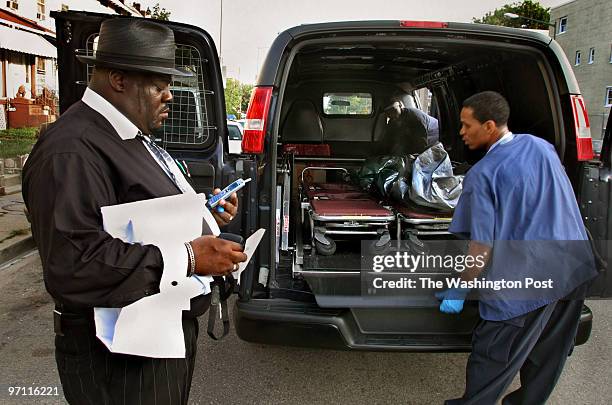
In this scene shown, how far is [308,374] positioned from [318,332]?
1.03 meters

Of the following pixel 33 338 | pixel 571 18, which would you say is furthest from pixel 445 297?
pixel 571 18

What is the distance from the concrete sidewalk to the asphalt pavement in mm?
2058

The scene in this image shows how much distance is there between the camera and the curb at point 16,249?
5946 millimetres

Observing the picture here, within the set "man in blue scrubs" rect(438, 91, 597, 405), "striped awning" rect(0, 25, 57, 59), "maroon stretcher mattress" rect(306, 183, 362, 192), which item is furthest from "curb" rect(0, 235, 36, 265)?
"striped awning" rect(0, 25, 57, 59)

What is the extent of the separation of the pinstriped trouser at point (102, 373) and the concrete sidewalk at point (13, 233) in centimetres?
493

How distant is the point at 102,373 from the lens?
1688 mm

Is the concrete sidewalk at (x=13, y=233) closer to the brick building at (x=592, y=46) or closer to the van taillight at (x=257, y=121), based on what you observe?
the van taillight at (x=257, y=121)

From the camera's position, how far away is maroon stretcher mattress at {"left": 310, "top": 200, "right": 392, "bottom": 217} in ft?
11.5

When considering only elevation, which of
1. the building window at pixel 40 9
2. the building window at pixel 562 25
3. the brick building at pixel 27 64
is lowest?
the brick building at pixel 27 64

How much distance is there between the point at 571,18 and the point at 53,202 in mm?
45213

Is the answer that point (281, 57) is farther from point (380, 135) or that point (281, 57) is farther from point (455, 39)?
point (380, 135)

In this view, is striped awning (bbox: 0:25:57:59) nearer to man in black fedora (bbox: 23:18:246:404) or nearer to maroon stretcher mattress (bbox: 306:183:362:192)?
maroon stretcher mattress (bbox: 306:183:362:192)

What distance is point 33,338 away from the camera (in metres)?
4.03

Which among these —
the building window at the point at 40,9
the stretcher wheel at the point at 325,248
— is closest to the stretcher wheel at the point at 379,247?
the stretcher wheel at the point at 325,248
